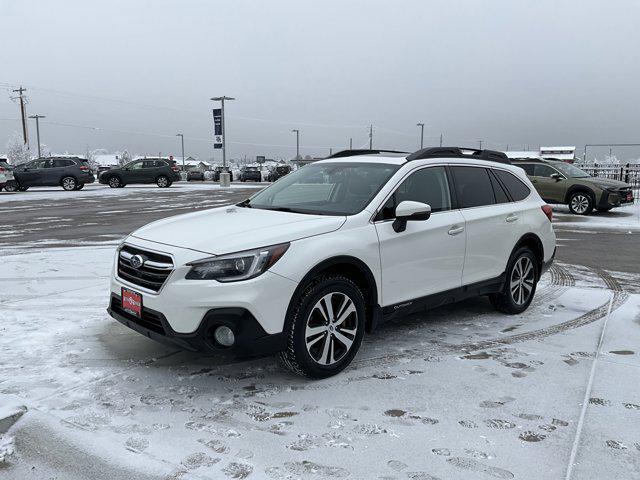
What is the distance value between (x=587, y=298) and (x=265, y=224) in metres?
4.43

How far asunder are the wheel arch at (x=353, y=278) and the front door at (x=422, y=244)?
121 millimetres

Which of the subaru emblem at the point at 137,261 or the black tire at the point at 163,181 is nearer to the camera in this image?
the subaru emblem at the point at 137,261

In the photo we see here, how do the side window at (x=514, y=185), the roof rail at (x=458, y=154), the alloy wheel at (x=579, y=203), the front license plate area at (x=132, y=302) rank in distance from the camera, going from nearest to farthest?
1. the front license plate area at (x=132, y=302)
2. the roof rail at (x=458, y=154)
3. the side window at (x=514, y=185)
4. the alloy wheel at (x=579, y=203)

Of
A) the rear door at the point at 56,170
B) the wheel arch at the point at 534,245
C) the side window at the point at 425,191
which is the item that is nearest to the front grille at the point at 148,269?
the side window at the point at 425,191

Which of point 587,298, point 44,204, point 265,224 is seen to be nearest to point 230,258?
point 265,224

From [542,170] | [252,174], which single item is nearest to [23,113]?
[252,174]

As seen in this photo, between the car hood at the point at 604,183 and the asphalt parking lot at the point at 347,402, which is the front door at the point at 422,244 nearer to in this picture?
the asphalt parking lot at the point at 347,402

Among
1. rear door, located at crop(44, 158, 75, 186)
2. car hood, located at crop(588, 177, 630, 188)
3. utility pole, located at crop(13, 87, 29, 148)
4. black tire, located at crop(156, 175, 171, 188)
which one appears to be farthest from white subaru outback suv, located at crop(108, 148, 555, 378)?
utility pole, located at crop(13, 87, 29, 148)

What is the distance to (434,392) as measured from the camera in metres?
3.80

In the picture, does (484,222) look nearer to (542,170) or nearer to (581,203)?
(581,203)

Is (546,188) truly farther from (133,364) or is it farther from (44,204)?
(44,204)

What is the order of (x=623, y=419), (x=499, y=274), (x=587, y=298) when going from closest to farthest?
(x=623, y=419) → (x=499, y=274) → (x=587, y=298)

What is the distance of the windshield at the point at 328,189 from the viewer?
445 centimetres

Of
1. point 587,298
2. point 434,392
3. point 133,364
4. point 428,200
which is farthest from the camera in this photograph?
point 587,298
